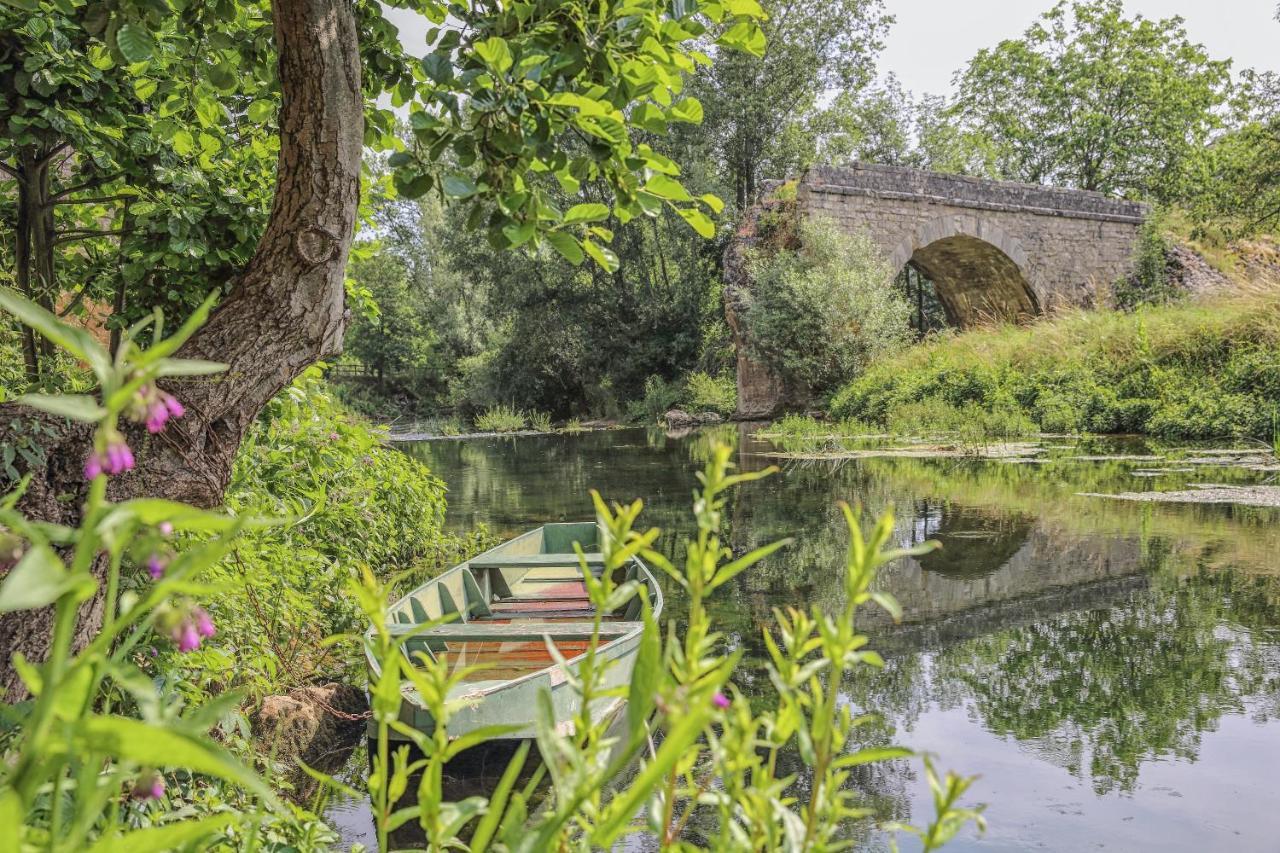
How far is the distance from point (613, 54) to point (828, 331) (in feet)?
45.8

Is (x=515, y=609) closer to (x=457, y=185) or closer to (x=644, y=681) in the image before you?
(x=457, y=185)

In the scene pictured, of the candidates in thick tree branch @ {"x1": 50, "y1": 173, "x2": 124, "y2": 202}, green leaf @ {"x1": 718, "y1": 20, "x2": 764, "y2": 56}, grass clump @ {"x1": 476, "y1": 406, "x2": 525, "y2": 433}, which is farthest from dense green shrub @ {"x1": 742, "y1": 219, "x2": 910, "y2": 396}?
green leaf @ {"x1": 718, "y1": 20, "x2": 764, "y2": 56}

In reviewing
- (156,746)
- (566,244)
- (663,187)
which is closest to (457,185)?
(566,244)

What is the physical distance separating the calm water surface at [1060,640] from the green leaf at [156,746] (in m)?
1.10

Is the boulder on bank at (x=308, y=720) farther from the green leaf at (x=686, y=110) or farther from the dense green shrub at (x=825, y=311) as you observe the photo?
the dense green shrub at (x=825, y=311)

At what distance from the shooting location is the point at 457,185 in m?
1.61

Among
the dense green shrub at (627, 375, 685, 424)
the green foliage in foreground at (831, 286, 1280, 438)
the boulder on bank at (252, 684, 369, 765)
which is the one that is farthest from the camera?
the dense green shrub at (627, 375, 685, 424)

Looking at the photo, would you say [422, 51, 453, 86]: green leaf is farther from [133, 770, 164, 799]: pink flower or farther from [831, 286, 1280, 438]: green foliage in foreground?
[831, 286, 1280, 438]: green foliage in foreground

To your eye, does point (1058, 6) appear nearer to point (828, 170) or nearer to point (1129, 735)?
point (828, 170)

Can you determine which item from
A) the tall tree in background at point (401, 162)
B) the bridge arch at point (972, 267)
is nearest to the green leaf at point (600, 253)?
the tall tree in background at point (401, 162)

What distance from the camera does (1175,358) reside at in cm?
1112

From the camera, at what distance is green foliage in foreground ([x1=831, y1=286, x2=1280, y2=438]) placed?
396 inches

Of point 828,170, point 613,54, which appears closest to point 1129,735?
point 613,54

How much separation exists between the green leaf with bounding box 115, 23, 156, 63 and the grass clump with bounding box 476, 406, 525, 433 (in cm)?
2084
